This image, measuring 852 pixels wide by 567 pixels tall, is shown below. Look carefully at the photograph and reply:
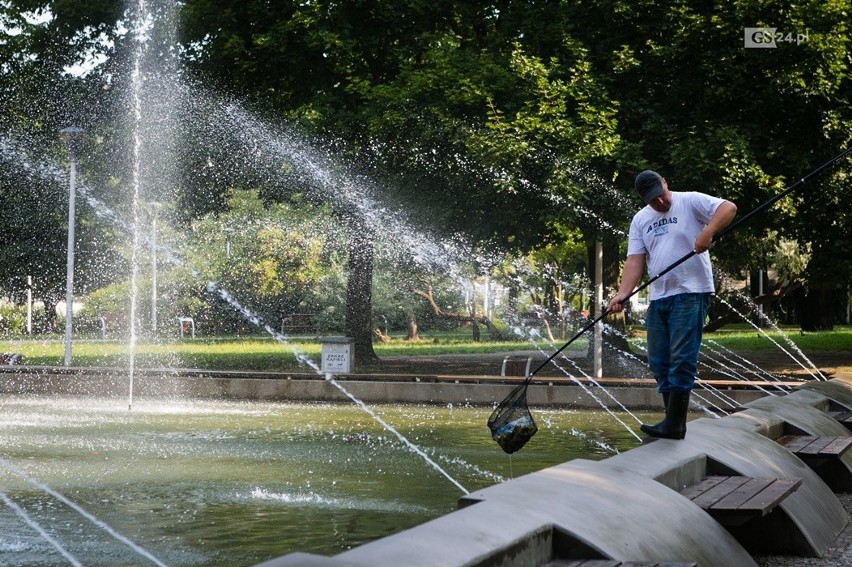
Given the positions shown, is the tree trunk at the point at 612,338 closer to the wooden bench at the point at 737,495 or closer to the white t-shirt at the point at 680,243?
the white t-shirt at the point at 680,243

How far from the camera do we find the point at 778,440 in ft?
27.9

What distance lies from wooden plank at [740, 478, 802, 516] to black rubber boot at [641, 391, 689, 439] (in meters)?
0.74

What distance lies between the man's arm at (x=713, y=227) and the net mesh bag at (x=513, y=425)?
3.92 feet

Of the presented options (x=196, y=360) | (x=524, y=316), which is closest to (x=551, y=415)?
(x=196, y=360)

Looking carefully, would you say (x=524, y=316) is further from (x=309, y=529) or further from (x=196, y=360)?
(x=309, y=529)

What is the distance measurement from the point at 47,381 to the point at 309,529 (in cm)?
1367

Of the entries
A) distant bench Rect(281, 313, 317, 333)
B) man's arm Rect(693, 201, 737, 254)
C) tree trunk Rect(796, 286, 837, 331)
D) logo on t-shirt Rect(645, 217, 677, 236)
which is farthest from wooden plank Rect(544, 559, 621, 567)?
distant bench Rect(281, 313, 317, 333)

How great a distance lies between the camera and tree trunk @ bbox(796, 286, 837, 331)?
154 ft

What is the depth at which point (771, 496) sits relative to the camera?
5590 mm

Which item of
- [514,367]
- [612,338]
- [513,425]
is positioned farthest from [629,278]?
[612,338]

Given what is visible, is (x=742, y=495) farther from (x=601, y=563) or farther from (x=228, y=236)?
(x=228, y=236)

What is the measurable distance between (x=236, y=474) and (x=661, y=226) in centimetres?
456

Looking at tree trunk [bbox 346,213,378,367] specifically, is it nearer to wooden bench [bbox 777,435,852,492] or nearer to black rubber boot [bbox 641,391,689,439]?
wooden bench [bbox 777,435,852,492]

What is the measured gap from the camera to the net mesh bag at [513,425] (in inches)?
276
